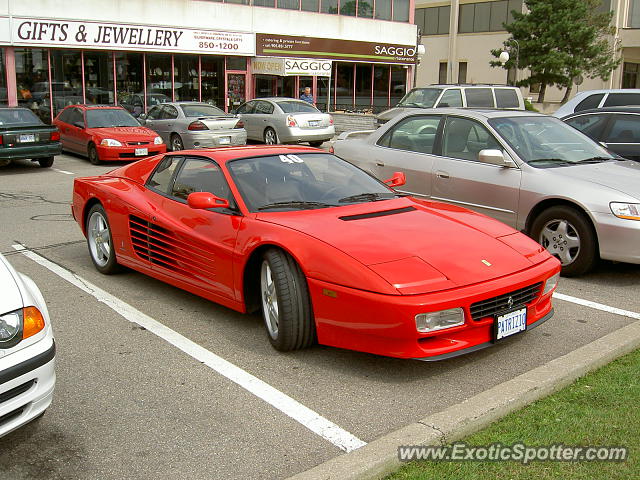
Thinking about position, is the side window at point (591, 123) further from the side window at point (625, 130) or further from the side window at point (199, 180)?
the side window at point (199, 180)

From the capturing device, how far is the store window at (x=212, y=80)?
29.2 m

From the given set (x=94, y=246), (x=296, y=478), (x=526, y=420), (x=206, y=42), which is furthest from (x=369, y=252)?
(x=206, y=42)

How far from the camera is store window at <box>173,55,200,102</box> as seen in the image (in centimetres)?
2830

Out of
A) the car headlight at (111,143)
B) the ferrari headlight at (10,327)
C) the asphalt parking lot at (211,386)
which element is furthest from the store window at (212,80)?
the ferrari headlight at (10,327)

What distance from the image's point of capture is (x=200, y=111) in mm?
19266

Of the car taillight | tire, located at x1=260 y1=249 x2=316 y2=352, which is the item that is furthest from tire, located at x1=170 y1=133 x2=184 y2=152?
tire, located at x1=260 y1=249 x2=316 y2=352

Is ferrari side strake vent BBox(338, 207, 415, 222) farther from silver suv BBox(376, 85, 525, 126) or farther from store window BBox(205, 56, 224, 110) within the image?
store window BBox(205, 56, 224, 110)

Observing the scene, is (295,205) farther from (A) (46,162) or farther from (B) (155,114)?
(B) (155,114)

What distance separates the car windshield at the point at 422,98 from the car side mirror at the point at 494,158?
11.5 meters

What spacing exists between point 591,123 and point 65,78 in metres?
20.5

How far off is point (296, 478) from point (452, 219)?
8.68 feet

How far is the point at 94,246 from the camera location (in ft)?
22.6

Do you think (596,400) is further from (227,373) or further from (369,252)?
(227,373)

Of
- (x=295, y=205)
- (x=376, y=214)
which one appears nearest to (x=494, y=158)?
(x=376, y=214)
